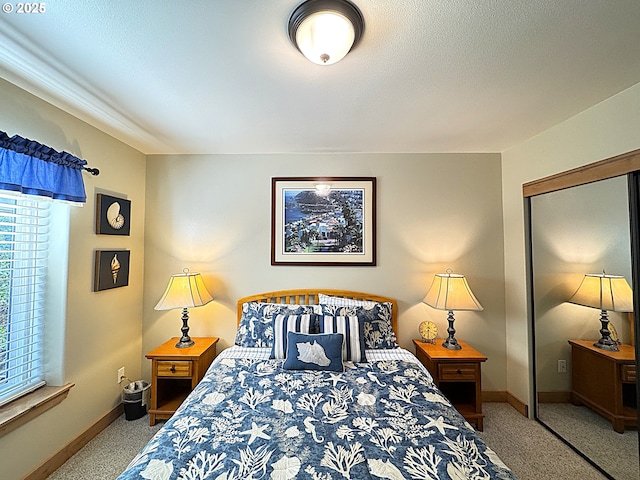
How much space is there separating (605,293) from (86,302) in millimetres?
3942

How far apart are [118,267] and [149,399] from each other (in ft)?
4.38

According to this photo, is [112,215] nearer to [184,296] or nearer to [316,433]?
[184,296]

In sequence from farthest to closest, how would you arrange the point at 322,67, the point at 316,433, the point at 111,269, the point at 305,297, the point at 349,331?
1. the point at 305,297
2. the point at 111,269
3. the point at 349,331
4. the point at 322,67
5. the point at 316,433

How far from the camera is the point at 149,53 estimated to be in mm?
1529

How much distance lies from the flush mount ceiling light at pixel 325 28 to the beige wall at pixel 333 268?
1.78 meters

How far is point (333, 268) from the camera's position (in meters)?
3.13

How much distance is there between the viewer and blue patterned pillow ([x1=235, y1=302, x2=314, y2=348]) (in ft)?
8.77

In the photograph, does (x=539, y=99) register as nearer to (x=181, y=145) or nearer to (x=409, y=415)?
(x=409, y=415)

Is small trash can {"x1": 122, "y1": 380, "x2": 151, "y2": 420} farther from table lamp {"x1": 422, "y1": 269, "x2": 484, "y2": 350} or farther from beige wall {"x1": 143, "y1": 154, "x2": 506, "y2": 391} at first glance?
table lamp {"x1": 422, "y1": 269, "x2": 484, "y2": 350}

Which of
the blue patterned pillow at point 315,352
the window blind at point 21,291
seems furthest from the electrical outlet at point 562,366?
the window blind at point 21,291

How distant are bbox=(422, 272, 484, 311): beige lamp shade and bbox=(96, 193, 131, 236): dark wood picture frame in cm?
306

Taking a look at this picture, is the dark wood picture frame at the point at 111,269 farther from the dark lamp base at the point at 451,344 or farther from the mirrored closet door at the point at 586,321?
the mirrored closet door at the point at 586,321

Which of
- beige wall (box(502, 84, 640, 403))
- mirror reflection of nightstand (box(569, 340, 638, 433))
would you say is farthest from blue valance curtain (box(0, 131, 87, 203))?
mirror reflection of nightstand (box(569, 340, 638, 433))

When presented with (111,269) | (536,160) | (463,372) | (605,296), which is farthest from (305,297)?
(536,160)
